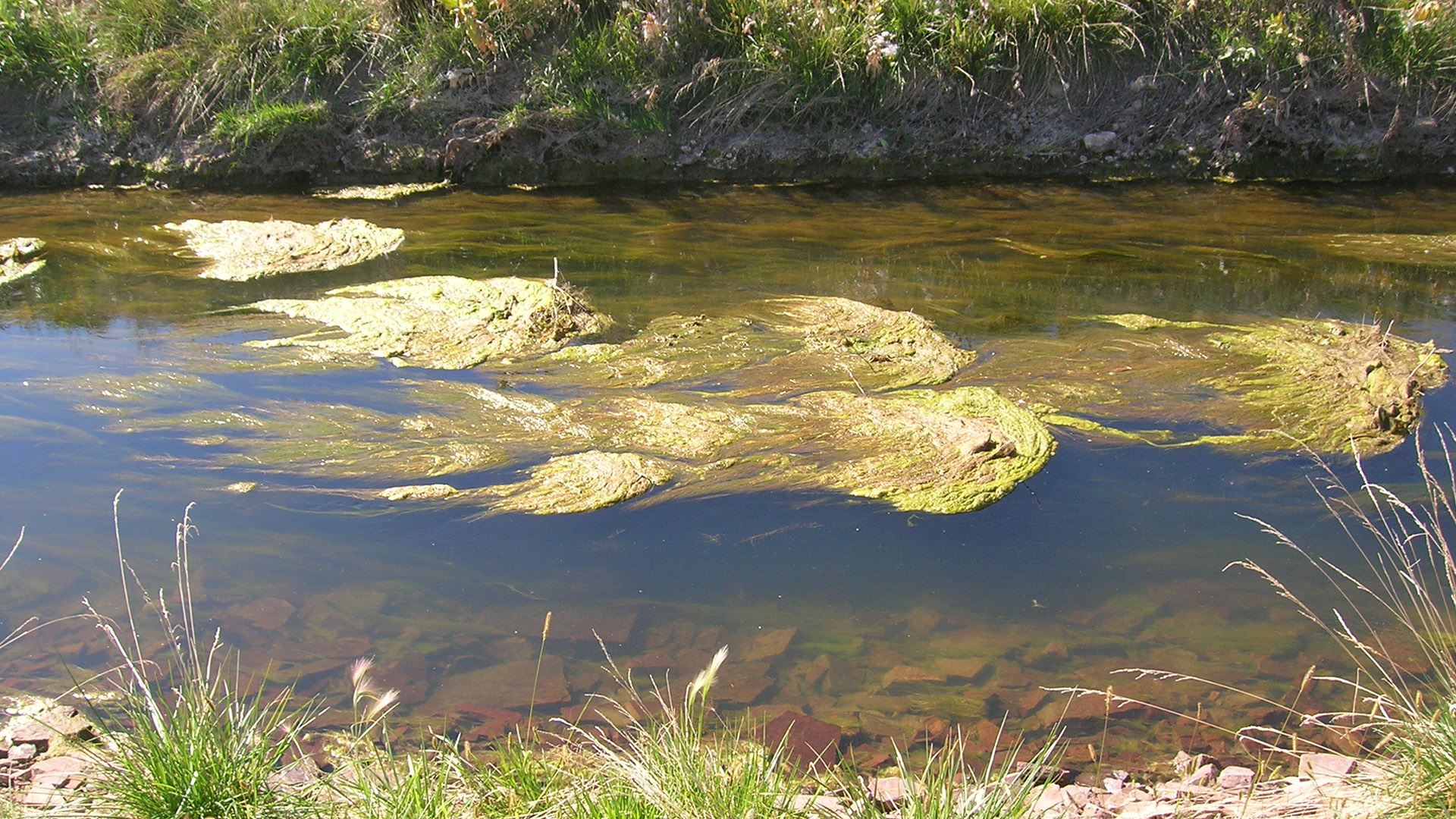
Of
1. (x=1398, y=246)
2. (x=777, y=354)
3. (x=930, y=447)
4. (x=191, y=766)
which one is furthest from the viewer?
(x=1398, y=246)

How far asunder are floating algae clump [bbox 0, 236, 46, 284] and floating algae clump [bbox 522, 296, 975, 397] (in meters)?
3.98

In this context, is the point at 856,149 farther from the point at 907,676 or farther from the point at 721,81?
the point at 907,676

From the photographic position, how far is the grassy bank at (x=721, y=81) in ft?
24.2

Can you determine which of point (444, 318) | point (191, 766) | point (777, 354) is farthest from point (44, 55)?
point (191, 766)

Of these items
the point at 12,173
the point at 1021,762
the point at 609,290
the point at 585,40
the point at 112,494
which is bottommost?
the point at 1021,762

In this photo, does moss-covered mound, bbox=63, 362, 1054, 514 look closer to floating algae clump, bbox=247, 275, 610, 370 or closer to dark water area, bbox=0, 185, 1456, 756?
dark water area, bbox=0, 185, 1456, 756

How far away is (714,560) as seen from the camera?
10.8 ft

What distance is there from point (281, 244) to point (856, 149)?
4.32m

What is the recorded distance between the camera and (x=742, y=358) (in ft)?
15.2

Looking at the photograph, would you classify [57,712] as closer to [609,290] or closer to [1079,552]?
[1079,552]

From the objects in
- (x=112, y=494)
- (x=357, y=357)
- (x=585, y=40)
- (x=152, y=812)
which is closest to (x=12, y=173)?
(x=585, y=40)

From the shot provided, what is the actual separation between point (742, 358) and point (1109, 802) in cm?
275

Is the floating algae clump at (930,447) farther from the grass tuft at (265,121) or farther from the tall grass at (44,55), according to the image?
the tall grass at (44,55)

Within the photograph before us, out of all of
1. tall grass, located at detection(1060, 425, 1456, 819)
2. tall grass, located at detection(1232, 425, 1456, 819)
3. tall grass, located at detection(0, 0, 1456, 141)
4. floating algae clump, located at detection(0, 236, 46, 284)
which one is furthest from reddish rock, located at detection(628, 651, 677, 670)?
tall grass, located at detection(0, 0, 1456, 141)
